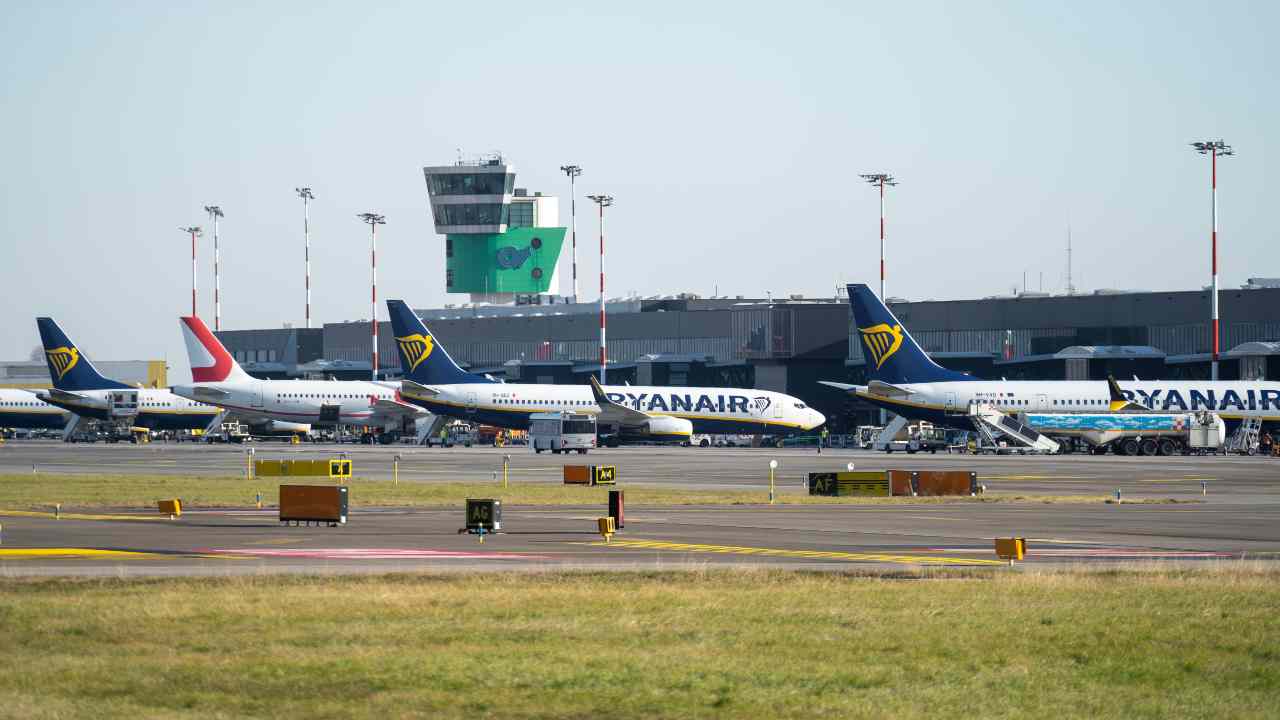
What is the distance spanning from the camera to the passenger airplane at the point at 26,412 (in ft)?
467

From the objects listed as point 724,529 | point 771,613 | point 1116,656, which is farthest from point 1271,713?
point 724,529

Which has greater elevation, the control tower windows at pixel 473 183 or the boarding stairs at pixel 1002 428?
the control tower windows at pixel 473 183

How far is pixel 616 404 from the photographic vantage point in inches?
4141

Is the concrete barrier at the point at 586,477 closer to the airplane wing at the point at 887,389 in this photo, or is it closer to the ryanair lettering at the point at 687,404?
the airplane wing at the point at 887,389

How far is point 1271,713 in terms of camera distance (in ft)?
53.0

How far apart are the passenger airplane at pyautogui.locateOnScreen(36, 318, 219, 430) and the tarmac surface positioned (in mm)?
73203

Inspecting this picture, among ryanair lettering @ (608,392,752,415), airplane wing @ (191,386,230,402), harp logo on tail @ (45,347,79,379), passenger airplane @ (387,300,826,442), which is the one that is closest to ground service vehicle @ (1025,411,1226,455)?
passenger airplane @ (387,300,826,442)

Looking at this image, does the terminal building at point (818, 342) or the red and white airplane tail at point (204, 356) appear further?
the terminal building at point (818, 342)

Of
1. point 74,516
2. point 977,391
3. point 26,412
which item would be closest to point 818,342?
point 977,391

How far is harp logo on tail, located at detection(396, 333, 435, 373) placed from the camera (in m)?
110

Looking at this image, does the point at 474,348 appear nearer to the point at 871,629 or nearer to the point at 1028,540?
the point at 1028,540

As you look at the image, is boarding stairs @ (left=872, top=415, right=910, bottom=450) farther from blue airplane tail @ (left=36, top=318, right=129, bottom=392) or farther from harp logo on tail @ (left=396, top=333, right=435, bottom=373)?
blue airplane tail @ (left=36, top=318, right=129, bottom=392)

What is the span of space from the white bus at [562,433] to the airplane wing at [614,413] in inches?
237

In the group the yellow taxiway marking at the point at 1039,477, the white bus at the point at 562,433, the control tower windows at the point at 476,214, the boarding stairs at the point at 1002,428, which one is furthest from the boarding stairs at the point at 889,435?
the control tower windows at the point at 476,214
